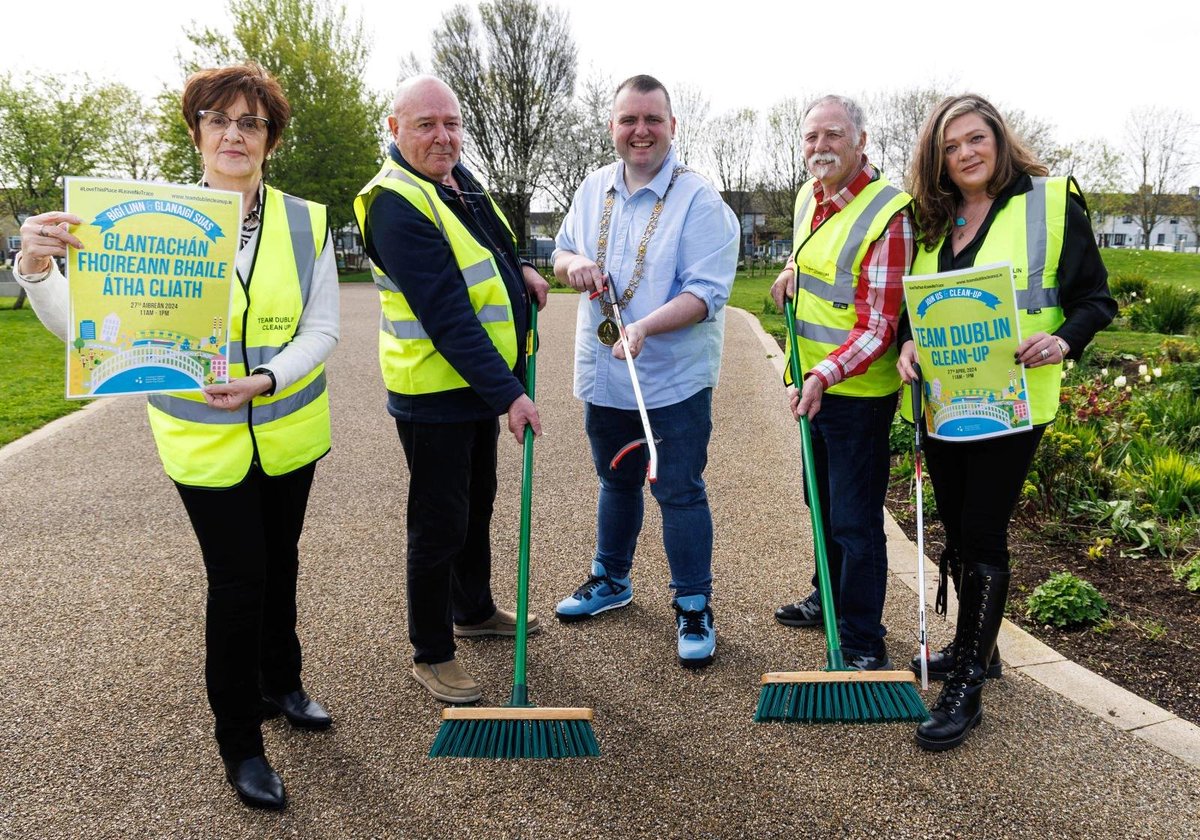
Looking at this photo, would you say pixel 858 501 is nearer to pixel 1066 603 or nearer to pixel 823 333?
pixel 823 333

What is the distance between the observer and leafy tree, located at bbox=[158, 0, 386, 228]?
1244 inches

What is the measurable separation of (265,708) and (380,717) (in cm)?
41

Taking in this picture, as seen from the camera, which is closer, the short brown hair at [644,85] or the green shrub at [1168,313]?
the short brown hair at [644,85]

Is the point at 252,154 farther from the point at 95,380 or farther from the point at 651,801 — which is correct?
the point at 651,801

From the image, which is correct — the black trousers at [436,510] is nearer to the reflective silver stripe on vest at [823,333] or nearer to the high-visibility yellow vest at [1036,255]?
the reflective silver stripe on vest at [823,333]

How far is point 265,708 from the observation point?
3111 millimetres

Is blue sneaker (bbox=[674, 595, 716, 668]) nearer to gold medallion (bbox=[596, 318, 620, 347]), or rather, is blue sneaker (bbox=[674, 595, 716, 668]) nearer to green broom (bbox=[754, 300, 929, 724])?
green broom (bbox=[754, 300, 929, 724])

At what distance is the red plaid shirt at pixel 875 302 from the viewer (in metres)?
3.04

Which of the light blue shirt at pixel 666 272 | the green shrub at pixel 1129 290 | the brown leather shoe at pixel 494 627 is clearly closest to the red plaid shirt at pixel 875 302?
the light blue shirt at pixel 666 272

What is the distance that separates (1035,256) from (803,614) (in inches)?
72.5

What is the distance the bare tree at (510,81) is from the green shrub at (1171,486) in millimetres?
35152

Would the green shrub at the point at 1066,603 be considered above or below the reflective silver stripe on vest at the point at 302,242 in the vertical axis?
below

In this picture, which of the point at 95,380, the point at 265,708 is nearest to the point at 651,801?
the point at 265,708

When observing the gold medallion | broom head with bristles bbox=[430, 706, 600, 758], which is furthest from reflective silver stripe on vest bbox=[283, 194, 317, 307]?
broom head with bristles bbox=[430, 706, 600, 758]
